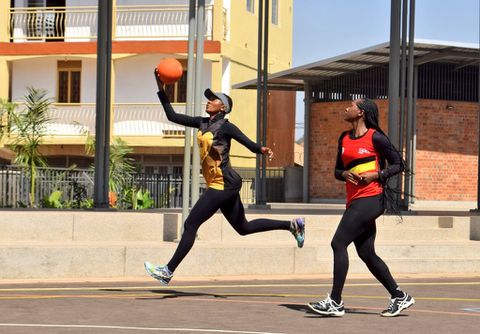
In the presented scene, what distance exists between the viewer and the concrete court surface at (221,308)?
947cm

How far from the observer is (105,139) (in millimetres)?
19031

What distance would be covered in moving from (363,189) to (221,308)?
1.68m

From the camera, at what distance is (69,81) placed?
4581 centimetres

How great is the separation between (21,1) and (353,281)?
33.5 meters

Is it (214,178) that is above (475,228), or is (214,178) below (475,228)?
above

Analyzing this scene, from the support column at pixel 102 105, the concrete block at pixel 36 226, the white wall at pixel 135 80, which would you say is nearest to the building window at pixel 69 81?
the white wall at pixel 135 80

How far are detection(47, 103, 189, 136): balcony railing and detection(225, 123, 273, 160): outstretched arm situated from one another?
3202 centimetres

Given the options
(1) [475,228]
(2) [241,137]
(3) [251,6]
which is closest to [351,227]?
(2) [241,137]

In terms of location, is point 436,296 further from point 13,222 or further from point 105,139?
point 105,139

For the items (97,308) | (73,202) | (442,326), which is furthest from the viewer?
(73,202)

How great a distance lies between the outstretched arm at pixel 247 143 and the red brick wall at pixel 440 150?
1186 inches

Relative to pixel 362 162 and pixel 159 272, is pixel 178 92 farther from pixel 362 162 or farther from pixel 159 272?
pixel 362 162

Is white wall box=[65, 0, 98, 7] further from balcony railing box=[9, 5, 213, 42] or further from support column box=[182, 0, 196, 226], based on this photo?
support column box=[182, 0, 196, 226]

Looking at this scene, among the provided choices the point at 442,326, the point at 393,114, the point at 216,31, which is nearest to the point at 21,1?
the point at 216,31
